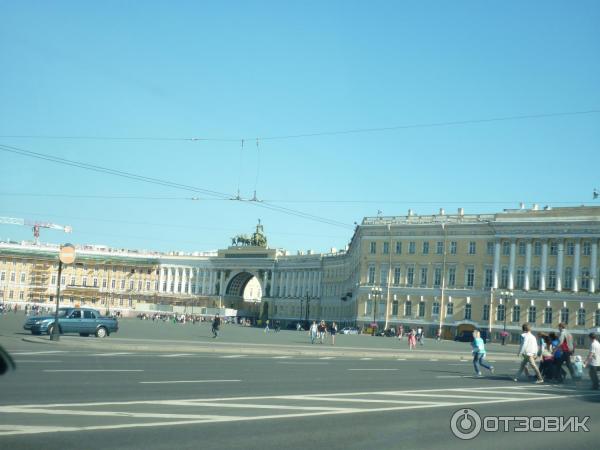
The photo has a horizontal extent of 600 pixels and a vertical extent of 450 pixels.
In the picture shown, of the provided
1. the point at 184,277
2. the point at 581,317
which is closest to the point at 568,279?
the point at 581,317

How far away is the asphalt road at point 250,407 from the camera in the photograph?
1160 cm

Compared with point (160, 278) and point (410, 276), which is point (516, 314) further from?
point (160, 278)

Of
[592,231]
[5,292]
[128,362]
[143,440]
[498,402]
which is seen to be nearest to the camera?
[143,440]

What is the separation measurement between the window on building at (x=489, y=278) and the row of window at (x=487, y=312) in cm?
273

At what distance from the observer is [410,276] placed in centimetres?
10619

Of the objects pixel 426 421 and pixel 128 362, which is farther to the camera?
pixel 128 362

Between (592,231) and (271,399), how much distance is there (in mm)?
→ 83358

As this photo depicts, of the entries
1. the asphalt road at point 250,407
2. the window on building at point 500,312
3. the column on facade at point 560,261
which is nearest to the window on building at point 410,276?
the window on building at point 500,312

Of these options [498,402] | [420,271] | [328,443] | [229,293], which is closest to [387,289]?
[420,271]

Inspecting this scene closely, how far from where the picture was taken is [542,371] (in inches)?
1064

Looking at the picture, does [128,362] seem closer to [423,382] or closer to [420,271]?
[423,382]
